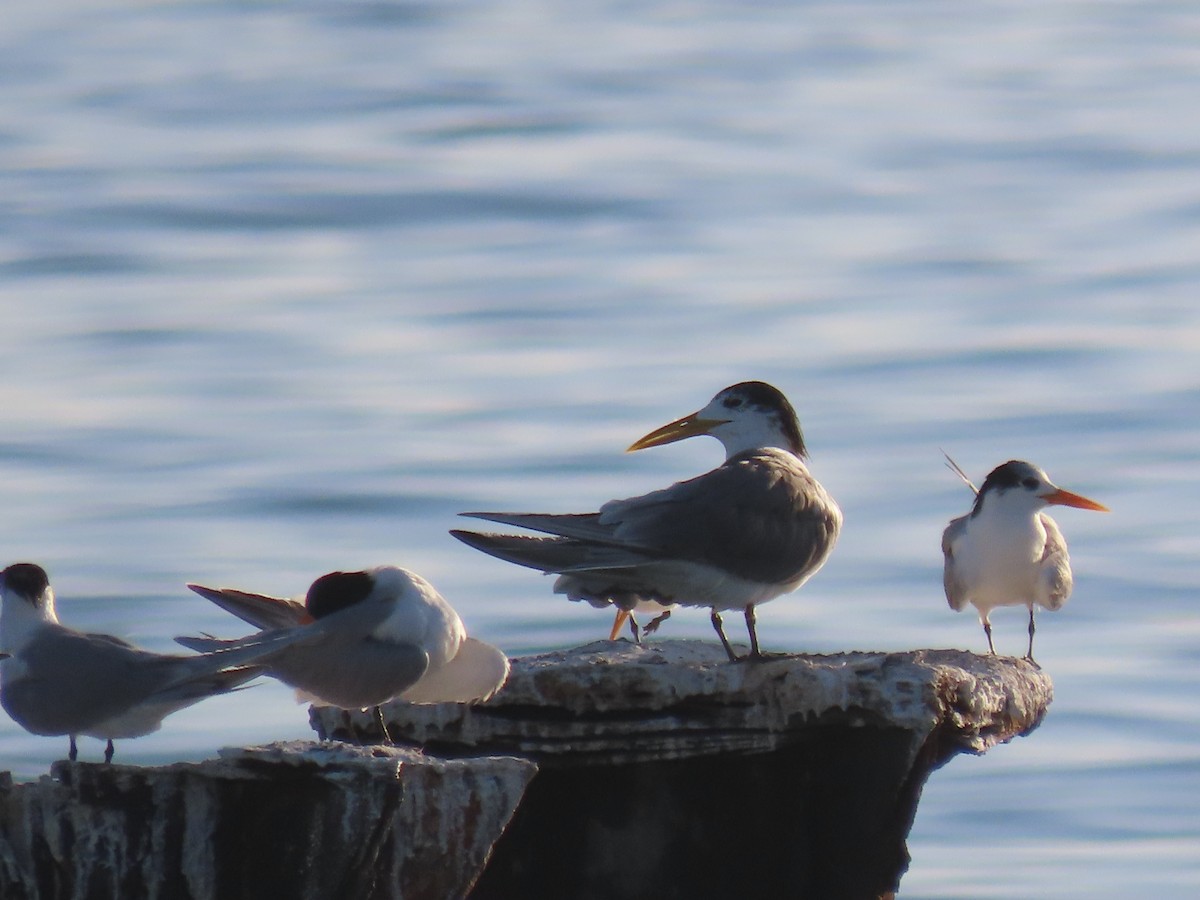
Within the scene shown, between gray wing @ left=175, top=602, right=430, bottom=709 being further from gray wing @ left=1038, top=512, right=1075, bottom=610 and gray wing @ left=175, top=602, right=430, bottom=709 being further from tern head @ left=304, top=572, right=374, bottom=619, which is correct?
gray wing @ left=1038, top=512, right=1075, bottom=610

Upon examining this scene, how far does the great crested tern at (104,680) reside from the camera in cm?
559

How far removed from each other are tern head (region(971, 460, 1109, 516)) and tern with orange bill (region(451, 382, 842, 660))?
1.73m

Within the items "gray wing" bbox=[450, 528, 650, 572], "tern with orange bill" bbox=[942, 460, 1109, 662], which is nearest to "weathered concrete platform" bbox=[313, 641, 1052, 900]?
"gray wing" bbox=[450, 528, 650, 572]

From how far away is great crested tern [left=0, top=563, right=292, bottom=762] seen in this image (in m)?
5.59

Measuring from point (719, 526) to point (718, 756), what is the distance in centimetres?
100

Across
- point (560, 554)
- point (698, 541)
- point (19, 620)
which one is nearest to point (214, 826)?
point (19, 620)

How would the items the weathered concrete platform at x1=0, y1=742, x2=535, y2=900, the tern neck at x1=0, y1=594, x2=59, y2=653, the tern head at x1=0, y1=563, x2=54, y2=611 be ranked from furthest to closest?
the tern head at x1=0, y1=563, x2=54, y2=611 < the tern neck at x1=0, y1=594, x2=59, y2=653 < the weathered concrete platform at x1=0, y1=742, x2=535, y2=900

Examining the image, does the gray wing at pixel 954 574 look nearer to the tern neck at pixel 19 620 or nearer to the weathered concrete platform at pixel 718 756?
the weathered concrete platform at pixel 718 756

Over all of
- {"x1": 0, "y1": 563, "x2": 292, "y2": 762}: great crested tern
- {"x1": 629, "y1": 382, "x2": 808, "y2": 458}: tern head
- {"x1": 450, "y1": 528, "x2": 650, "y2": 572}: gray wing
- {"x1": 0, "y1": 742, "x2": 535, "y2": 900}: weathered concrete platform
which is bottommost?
{"x1": 0, "y1": 742, "x2": 535, "y2": 900}: weathered concrete platform

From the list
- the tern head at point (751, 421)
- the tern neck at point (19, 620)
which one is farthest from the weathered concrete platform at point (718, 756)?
the tern head at point (751, 421)

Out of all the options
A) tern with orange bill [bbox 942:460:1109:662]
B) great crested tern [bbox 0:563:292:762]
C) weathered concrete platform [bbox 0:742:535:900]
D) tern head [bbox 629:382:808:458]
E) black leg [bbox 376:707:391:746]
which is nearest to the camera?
weathered concrete platform [bbox 0:742:535:900]

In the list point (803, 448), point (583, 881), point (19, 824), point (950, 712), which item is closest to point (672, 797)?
point (583, 881)

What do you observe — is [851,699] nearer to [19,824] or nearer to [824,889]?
[824,889]

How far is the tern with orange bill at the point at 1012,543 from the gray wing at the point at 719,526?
5.83ft
